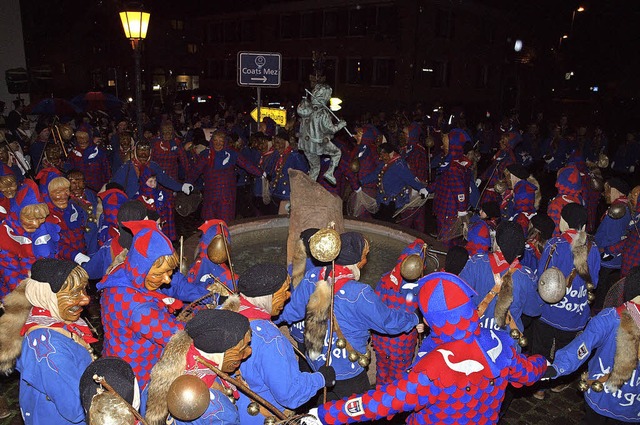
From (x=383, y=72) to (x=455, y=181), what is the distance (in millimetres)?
21213

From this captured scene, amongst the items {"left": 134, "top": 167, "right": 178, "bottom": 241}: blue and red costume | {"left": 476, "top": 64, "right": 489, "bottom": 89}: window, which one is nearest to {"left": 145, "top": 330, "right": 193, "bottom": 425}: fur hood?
{"left": 134, "top": 167, "right": 178, "bottom": 241}: blue and red costume

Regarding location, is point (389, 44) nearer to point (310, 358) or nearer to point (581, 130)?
point (581, 130)

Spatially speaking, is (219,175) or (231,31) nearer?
(219,175)

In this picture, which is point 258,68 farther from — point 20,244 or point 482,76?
point 482,76

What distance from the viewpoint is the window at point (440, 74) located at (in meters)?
29.8

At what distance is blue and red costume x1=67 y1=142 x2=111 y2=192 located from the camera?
33.9ft

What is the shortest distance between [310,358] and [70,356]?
177 centimetres

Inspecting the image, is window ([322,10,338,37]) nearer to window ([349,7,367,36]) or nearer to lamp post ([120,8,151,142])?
Result: window ([349,7,367,36])

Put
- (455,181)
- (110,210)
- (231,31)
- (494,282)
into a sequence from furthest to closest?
(231,31) → (455,181) → (110,210) → (494,282)

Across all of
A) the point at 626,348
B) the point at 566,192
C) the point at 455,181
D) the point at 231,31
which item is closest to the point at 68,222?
the point at 626,348

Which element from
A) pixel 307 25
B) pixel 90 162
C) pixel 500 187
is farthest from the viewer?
pixel 307 25

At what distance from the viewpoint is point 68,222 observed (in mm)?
6406

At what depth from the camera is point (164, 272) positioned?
12.2ft

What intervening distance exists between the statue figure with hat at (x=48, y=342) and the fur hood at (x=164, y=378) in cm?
77
